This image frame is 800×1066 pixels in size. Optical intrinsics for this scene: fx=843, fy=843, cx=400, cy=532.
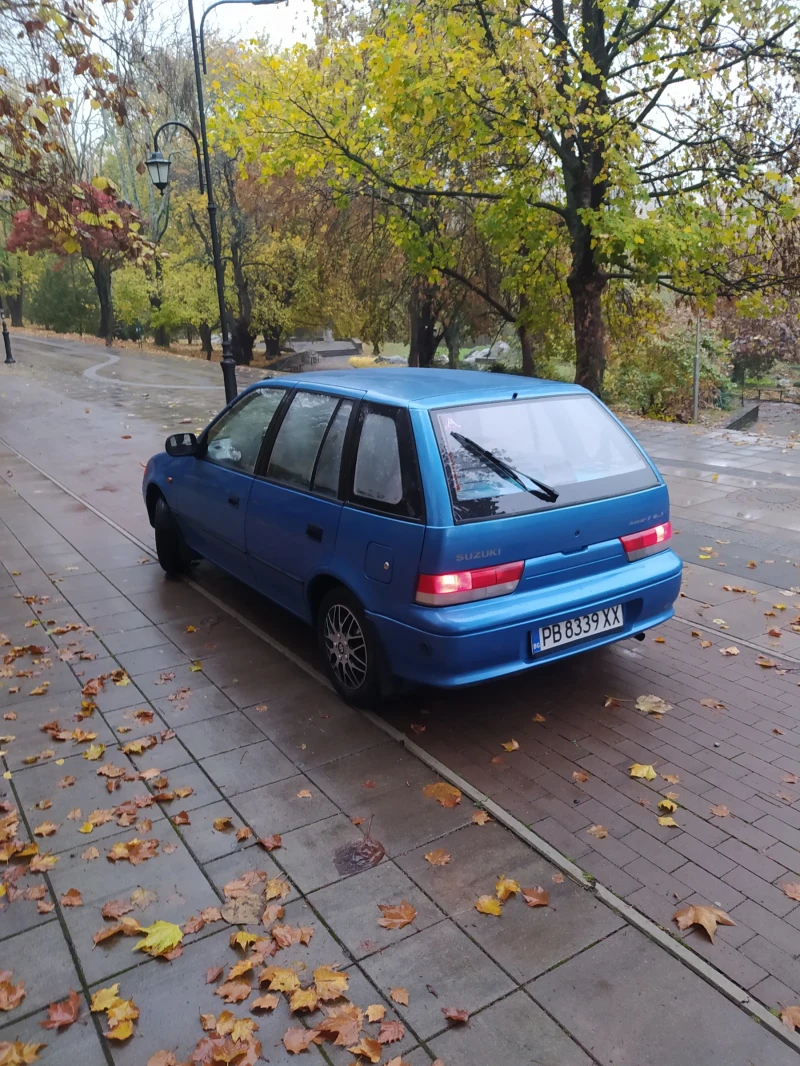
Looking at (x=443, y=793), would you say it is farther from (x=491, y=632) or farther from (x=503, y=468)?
(x=503, y=468)

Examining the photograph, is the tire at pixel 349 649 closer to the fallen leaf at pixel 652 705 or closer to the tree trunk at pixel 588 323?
the fallen leaf at pixel 652 705

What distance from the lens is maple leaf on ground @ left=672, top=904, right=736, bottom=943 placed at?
9.85 feet

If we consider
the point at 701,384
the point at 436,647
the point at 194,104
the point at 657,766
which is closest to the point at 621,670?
the point at 657,766

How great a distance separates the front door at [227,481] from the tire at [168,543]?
14.1 inches

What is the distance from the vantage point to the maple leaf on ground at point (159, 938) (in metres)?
2.95

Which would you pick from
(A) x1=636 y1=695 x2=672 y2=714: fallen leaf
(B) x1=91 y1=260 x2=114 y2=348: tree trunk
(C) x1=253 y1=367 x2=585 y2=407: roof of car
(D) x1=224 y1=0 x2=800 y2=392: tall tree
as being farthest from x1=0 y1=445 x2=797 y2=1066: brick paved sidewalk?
(B) x1=91 y1=260 x2=114 y2=348: tree trunk

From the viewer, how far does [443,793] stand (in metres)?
3.89

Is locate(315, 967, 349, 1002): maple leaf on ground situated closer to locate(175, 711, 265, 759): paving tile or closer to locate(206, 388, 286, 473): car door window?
locate(175, 711, 265, 759): paving tile

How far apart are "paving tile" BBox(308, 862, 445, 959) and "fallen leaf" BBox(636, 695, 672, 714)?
193cm

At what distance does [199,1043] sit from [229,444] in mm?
4093

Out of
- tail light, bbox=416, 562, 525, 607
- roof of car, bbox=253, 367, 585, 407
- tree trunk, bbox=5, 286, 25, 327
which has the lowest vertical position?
tail light, bbox=416, 562, 525, 607

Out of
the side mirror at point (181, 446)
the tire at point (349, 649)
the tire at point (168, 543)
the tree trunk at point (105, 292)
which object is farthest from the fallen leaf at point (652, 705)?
the tree trunk at point (105, 292)

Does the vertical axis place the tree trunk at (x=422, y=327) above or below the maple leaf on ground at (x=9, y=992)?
above

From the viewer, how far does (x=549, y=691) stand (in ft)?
16.1
